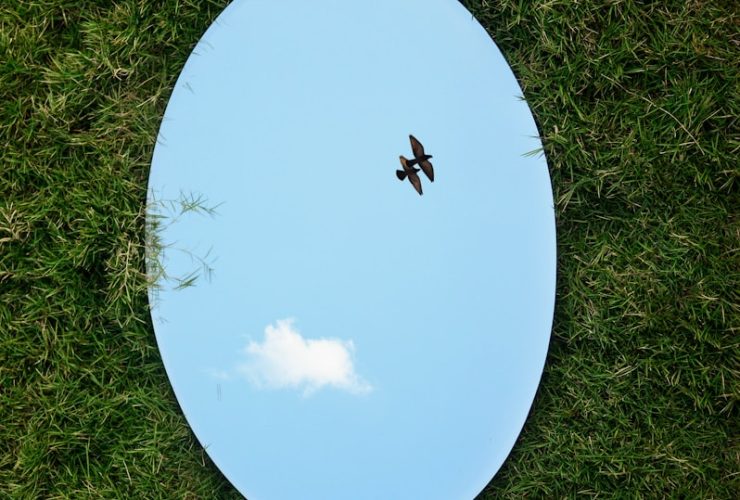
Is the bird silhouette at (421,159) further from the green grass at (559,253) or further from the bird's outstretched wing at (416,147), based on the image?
the green grass at (559,253)

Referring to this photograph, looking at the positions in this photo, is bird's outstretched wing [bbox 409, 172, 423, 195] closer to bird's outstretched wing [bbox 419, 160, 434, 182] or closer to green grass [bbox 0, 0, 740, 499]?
bird's outstretched wing [bbox 419, 160, 434, 182]

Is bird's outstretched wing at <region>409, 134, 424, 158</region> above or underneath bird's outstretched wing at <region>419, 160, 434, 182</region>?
above

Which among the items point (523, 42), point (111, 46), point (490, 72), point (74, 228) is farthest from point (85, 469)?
point (523, 42)

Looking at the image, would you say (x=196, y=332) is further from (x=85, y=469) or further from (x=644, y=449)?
(x=644, y=449)

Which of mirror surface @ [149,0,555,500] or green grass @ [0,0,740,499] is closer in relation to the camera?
mirror surface @ [149,0,555,500]

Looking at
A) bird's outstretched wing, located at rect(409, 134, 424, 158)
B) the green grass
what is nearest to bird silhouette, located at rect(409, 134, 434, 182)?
bird's outstretched wing, located at rect(409, 134, 424, 158)

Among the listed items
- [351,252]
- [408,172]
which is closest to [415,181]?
[408,172]
